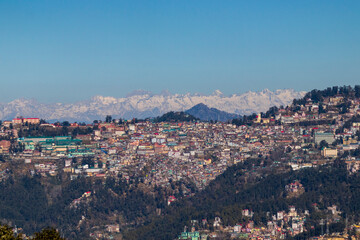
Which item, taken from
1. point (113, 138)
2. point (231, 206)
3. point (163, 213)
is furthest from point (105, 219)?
point (113, 138)

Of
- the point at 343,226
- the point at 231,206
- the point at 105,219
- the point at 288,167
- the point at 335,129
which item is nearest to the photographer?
the point at 343,226

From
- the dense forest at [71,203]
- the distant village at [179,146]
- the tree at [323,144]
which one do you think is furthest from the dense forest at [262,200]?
the tree at [323,144]

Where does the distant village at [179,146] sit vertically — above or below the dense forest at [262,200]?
above

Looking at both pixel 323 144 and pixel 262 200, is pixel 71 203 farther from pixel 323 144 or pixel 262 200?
pixel 323 144

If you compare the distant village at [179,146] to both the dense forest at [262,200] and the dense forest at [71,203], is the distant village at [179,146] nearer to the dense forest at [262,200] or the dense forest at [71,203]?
the dense forest at [71,203]

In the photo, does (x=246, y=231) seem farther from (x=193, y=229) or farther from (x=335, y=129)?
(x=335, y=129)

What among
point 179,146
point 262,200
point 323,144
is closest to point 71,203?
point 262,200

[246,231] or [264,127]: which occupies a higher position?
[264,127]

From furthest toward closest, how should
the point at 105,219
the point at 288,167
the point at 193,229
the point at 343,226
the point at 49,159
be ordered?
the point at 49,159
the point at 288,167
the point at 105,219
the point at 193,229
the point at 343,226

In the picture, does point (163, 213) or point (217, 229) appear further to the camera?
point (163, 213)
